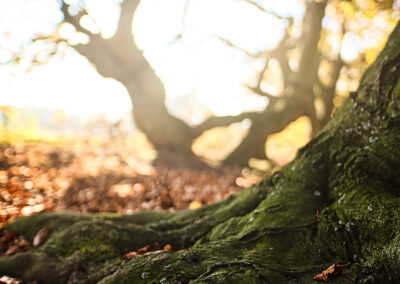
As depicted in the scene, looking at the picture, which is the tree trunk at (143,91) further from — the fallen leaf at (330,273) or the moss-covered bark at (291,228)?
the fallen leaf at (330,273)

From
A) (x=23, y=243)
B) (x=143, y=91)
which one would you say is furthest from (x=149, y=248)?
(x=143, y=91)

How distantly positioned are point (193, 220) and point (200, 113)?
3067 centimetres

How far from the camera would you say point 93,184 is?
5281mm

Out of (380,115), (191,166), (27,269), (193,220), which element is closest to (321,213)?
(380,115)

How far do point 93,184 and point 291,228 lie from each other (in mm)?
4552

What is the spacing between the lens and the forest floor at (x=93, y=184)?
418cm

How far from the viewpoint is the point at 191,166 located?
26.0ft

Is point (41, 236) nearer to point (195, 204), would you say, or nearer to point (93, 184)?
point (195, 204)

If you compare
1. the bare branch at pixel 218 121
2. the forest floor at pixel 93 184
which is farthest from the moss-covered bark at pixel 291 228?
the bare branch at pixel 218 121

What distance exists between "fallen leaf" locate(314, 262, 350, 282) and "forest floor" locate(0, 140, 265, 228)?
2.99 metres

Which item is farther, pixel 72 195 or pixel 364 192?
pixel 72 195

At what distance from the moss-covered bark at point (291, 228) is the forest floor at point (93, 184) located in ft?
4.44

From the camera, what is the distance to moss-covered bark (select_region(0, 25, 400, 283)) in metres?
1.61

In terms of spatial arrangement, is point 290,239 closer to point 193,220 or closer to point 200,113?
point 193,220
